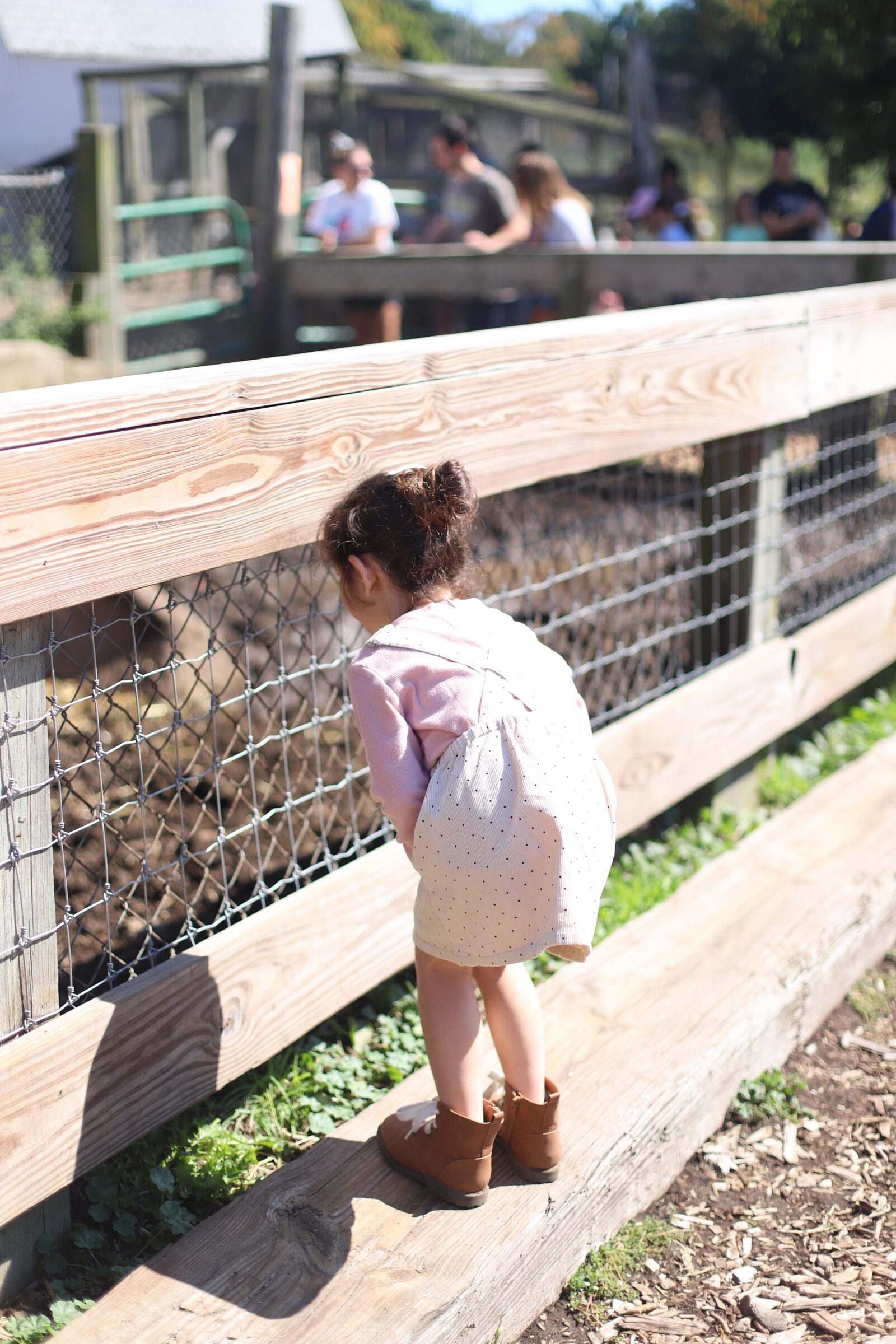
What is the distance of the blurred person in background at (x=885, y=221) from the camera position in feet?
25.8

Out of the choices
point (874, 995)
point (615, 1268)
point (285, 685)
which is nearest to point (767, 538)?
point (874, 995)

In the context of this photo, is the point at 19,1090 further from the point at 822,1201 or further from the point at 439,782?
the point at 822,1201

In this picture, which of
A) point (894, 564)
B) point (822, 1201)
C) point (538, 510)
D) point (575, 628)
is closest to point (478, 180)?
point (538, 510)

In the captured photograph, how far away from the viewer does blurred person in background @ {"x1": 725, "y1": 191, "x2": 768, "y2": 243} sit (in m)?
10.8

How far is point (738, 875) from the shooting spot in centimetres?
306

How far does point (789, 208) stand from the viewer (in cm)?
972

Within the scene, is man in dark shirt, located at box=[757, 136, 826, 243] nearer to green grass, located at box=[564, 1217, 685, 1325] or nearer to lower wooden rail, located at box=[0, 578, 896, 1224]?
lower wooden rail, located at box=[0, 578, 896, 1224]

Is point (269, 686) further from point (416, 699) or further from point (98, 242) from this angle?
point (98, 242)

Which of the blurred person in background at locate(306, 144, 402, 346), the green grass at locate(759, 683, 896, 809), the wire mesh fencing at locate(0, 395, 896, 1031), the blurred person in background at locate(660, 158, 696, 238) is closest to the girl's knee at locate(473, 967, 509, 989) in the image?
the wire mesh fencing at locate(0, 395, 896, 1031)

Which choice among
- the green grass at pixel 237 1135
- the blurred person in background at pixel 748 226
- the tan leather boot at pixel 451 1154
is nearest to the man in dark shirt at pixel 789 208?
the blurred person in background at pixel 748 226

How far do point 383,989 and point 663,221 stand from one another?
8879mm

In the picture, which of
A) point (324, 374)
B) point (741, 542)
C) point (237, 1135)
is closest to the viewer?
point (324, 374)

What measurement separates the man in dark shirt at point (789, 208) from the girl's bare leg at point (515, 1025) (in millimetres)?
8469

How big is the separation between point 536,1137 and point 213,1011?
543 millimetres
